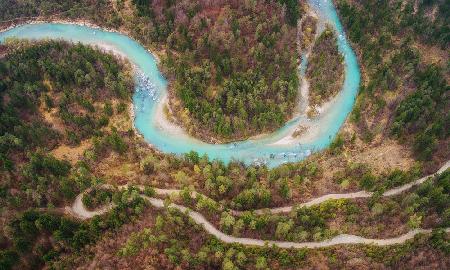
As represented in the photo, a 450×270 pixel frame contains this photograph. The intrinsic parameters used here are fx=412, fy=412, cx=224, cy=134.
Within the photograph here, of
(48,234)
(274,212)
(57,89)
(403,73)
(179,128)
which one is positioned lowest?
(48,234)

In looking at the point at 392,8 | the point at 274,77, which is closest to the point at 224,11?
the point at 274,77

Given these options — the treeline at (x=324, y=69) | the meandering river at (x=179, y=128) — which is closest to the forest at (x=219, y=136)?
the meandering river at (x=179, y=128)

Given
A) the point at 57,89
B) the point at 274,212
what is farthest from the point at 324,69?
the point at 57,89

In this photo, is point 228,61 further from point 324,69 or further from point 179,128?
point 324,69

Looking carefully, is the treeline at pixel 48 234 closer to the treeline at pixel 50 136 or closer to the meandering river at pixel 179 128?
the treeline at pixel 50 136

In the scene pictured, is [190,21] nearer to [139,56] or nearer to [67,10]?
[139,56]

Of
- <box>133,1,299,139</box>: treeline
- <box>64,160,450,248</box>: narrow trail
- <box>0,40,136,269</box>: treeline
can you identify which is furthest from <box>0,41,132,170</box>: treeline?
<box>64,160,450,248</box>: narrow trail

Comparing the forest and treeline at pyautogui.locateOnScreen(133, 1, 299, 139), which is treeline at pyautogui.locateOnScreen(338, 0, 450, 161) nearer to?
the forest
